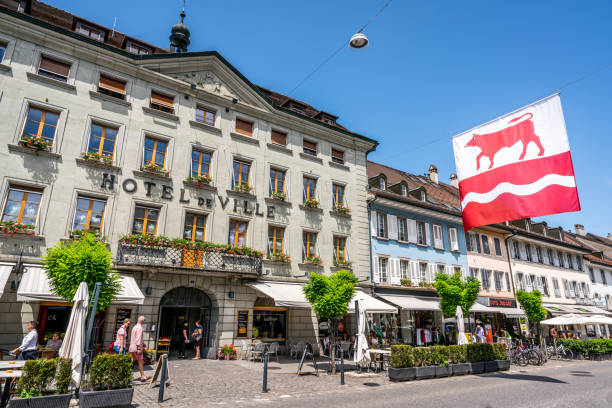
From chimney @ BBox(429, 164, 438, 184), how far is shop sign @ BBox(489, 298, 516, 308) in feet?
40.8

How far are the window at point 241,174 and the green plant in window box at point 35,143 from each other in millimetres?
8081

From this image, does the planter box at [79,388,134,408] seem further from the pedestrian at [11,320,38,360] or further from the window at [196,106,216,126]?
the window at [196,106,216,126]

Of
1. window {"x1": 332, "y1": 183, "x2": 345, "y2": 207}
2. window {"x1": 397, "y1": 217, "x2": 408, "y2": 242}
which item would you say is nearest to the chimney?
window {"x1": 397, "y1": 217, "x2": 408, "y2": 242}

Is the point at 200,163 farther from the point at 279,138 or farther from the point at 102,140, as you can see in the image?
the point at 279,138

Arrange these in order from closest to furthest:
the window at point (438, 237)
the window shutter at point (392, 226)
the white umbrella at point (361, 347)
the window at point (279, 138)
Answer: the white umbrella at point (361, 347) → the window at point (279, 138) → the window shutter at point (392, 226) → the window at point (438, 237)

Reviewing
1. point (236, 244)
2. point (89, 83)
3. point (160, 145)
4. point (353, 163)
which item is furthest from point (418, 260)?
point (89, 83)

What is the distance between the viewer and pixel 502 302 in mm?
29500

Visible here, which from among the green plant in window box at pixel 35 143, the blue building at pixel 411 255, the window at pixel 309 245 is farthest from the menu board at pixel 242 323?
the green plant in window box at pixel 35 143

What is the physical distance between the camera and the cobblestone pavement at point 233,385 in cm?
926

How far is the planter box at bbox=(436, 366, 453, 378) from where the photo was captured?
537 inches

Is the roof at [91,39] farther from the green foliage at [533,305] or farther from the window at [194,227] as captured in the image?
the green foliage at [533,305]

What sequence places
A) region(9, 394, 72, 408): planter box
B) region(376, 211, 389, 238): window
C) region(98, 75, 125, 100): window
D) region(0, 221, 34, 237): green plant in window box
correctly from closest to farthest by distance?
1. region(9, 394, 72, 408): planter box
2. region(0, 221, 34, 237): green plant in window box
3. region(98, 75, 125, 100): window
4. region(376, 211, 389, 238): window

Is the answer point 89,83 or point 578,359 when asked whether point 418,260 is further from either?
point 89,83

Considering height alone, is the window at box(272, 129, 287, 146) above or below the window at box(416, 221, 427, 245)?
above
